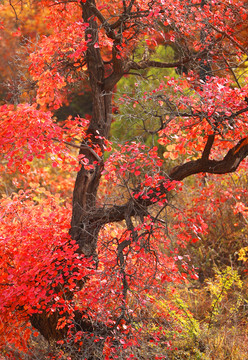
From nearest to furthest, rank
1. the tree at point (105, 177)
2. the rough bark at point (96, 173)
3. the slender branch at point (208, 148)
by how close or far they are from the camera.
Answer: the tree at point (105, 177)
the slender branch at point (208, 148)
the rough bark at point (96, 173)

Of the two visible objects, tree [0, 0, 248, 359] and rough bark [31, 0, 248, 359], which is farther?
rough bark [31, 0, 248, 359]

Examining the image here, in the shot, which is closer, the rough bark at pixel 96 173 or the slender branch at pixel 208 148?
the slender branch at pixel 208 148

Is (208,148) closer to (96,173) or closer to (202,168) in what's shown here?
(202,168)

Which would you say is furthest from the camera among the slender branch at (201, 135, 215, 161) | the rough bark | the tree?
the rough bark

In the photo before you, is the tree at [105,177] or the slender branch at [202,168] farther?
the slender branch at [202,168]

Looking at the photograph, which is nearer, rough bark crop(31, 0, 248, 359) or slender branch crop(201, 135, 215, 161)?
slender branch crop(201, 135, 215, 161)

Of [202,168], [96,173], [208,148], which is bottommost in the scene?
[96,173]

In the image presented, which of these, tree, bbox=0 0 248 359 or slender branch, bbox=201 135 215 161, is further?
slender branch, bbox=201 135 215 161

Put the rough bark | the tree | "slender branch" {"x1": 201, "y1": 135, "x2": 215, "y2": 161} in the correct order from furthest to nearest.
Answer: the rough bark
"slender branch" {"x1": 201, "y1": 135, "x2": 215, "y2": 161}
the tree

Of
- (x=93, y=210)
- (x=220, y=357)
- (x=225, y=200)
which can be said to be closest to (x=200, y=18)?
(x=93, y=210)

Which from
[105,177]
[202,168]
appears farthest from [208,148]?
[105,177]

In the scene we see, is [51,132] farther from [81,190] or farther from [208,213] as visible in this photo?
[208,213]

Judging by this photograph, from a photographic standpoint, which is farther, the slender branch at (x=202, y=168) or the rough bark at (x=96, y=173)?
the rough bark at (x=96, y=173)

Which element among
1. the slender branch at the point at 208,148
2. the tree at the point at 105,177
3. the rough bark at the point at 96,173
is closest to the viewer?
the tree at the point at 105,177
